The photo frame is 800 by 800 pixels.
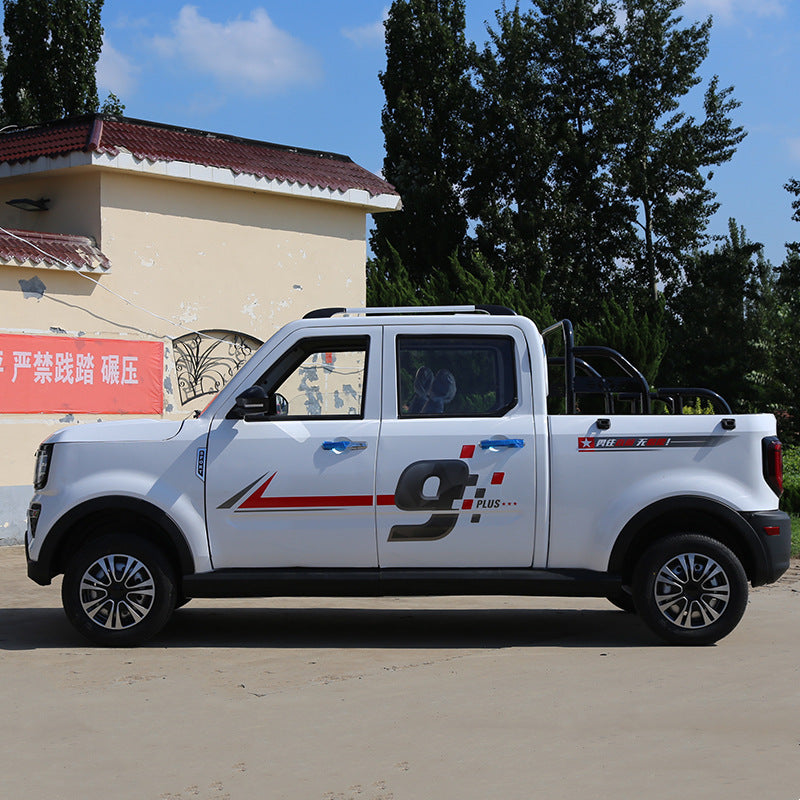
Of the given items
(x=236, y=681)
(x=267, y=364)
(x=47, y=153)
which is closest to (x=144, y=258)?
(x=47, y=153)

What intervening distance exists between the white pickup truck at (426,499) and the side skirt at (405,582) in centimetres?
1

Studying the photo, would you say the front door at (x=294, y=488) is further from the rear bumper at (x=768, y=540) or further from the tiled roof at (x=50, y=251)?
the tiled roof at (x=50, y=251)

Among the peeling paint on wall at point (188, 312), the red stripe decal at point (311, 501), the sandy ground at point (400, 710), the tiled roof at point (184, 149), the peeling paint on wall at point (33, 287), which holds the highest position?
the tiled roof at point (184, 149)

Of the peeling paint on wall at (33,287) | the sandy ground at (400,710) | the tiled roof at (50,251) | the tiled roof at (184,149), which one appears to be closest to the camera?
the sandy ground at (400,710)

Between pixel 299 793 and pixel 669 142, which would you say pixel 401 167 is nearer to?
pixel 669 142

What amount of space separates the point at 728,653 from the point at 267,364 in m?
3.43

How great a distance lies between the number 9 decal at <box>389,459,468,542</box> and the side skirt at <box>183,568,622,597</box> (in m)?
0.25

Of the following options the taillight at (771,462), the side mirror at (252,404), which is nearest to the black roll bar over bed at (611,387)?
the taillight at (771,462)

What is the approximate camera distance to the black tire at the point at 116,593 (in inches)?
317

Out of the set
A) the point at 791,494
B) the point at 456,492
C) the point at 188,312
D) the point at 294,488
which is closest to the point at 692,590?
the point at 456,492

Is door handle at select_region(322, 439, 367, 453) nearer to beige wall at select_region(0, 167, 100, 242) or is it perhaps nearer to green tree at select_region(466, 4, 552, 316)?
beige wall at select_region(0, 167, 100, 242)

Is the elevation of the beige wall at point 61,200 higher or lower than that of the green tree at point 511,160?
lower

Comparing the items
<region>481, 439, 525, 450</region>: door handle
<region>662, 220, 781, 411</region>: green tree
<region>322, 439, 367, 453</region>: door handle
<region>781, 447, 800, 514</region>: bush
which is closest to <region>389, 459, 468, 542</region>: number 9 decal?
<region>481, 439, 525, 450</region>: door handle

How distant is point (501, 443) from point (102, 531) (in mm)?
2671
